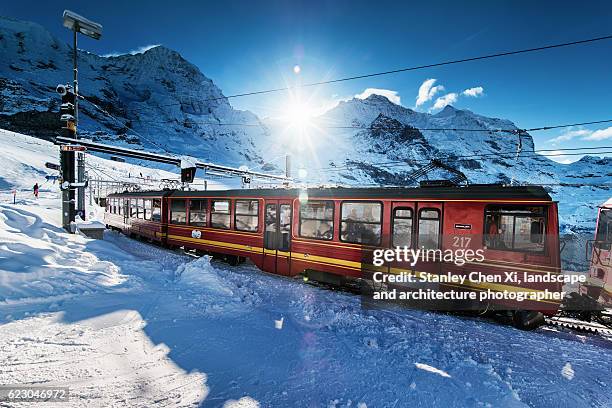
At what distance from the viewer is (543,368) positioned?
459cm

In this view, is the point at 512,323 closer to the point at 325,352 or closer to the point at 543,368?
the point at 543,368

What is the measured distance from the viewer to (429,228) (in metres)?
6.93

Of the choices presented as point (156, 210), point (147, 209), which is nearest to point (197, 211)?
point (156, 210)

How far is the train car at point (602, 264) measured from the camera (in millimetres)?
7172

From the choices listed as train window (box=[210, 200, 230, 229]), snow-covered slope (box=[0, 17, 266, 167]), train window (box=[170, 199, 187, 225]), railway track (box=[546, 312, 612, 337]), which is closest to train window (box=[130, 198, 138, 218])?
train window (box=[170, 199, 187, 225])

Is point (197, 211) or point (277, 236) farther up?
point (197, 211)

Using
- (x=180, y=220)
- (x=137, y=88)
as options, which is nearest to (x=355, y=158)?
(x=137, y=88)

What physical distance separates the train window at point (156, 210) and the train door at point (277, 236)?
23.5ft

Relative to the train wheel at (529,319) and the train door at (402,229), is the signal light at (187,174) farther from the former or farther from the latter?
the train wheel at (529,319)

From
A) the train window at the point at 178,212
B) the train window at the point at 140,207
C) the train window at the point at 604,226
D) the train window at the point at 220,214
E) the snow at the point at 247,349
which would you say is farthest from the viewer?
the train window at the point at 140,207

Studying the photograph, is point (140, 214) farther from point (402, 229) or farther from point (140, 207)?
point (402, 229)

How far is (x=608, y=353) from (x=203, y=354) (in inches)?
273

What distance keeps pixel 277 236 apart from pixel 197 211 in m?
4.62

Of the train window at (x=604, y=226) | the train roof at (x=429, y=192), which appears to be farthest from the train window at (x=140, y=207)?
the train window at (x=604, y=226)
